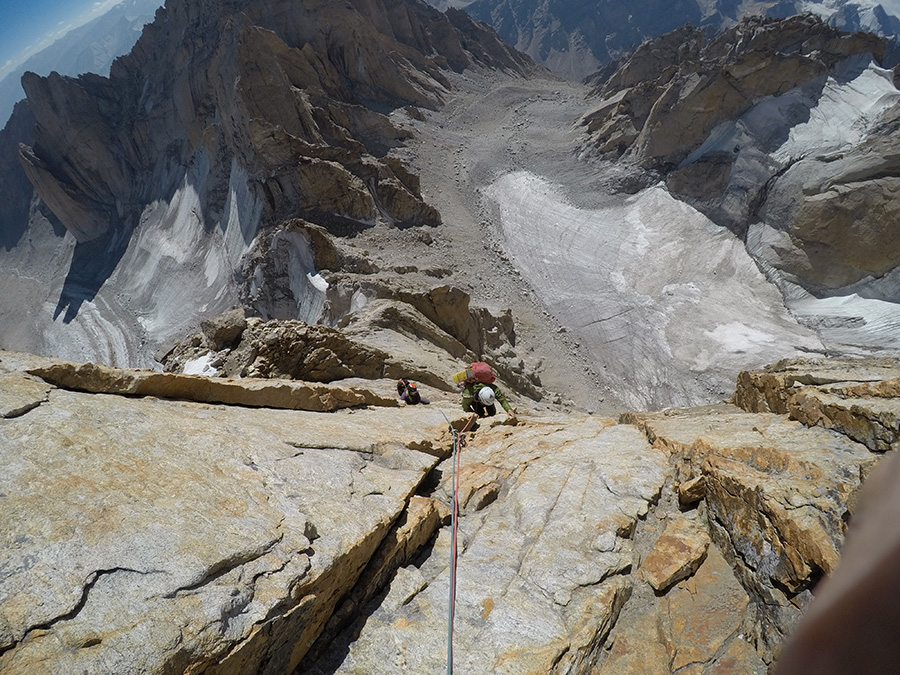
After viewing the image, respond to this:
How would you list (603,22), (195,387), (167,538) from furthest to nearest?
(603,22) < (195,387) < (167,538)

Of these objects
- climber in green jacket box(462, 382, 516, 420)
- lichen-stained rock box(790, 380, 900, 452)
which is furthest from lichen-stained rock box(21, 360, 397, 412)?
lichen-stained rock box(790, 380, 900, 452)

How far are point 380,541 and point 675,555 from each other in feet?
7.92

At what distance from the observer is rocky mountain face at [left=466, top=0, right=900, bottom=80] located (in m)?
94.3

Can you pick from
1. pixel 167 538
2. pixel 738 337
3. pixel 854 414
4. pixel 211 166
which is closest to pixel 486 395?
pixel 854 414

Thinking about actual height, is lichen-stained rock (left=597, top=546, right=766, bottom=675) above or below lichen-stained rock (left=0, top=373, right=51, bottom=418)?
below

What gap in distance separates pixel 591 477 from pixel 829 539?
210 centimetres

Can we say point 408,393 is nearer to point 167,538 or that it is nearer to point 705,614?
point 167,538

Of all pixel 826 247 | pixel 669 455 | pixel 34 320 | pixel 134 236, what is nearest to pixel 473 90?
pixel 134 236

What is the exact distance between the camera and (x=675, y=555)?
3.79m

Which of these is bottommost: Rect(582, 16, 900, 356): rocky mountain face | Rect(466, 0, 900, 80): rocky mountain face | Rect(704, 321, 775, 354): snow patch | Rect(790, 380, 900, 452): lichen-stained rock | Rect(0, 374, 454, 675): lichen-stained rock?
Rect(704, 321, 775, 354): snow patch

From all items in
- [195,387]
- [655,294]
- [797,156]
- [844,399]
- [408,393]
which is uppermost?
[195,387]

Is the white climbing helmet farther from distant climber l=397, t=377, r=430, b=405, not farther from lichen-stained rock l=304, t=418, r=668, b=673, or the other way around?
lichen-stained rock l=304, t=418, r=668, b=673

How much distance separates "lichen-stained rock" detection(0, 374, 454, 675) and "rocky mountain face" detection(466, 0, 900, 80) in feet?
344

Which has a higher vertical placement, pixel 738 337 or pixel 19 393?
pixel 19 393
